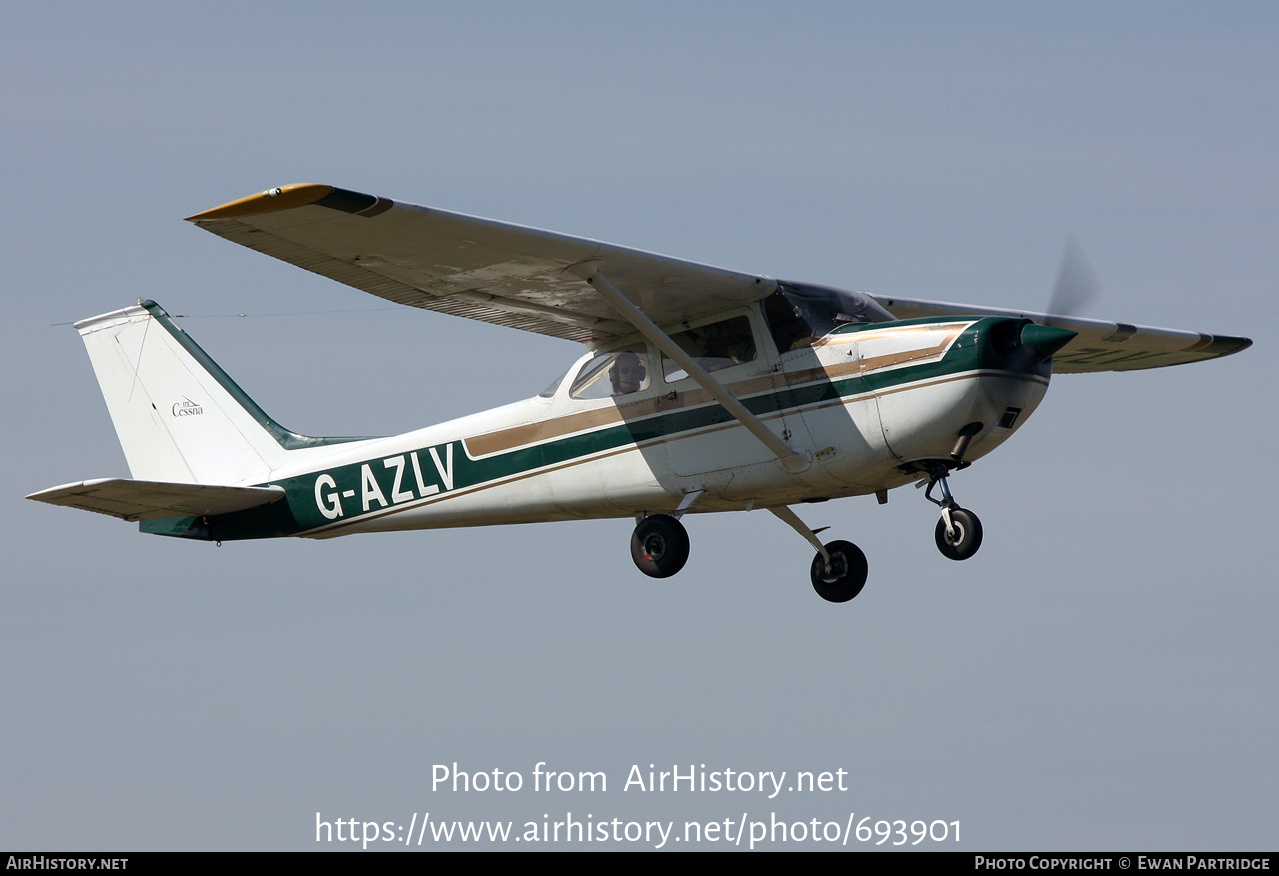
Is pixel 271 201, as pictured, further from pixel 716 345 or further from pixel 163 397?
pixel 163 397

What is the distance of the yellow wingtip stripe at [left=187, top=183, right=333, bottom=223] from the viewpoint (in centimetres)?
1066

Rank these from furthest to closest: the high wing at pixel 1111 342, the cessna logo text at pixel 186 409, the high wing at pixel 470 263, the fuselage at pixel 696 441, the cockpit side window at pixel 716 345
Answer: the cessna logo text at pixel 186 409 < the high wing at pixel 1111 342 < the cockpit side window at pixel 716 345 < the fuselage at pixel 696 441 < the high wing at pixel 470 263

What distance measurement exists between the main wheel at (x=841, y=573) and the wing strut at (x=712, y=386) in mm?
1613

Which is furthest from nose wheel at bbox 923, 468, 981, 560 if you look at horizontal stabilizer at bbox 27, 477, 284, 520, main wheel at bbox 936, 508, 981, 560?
horizontal stabilizer at bbox 27, 477, 284, 520

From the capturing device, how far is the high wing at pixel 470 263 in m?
11.1

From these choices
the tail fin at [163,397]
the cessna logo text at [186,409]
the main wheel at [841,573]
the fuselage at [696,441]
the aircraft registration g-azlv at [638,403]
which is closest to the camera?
the aircraft registration g-azlv at [638,403]

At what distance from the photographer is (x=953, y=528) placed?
12.9 m

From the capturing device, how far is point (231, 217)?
35.7 ft

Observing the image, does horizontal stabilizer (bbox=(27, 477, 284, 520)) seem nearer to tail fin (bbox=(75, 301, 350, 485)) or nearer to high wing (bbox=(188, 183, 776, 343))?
tail fin (bbox=(75, 301, 350, 485))

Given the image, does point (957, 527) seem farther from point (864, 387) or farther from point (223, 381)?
point (223, 381)

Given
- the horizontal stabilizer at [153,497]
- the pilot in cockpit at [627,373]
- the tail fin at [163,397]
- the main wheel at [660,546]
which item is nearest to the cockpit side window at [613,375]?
the pilot in cockpit at [627,373]

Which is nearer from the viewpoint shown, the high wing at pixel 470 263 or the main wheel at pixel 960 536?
the high wing at pixel 470 263

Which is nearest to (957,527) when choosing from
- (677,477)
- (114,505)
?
(677,477)

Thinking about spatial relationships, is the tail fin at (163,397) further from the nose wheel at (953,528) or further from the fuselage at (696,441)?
the nose wheel at (953,528)
